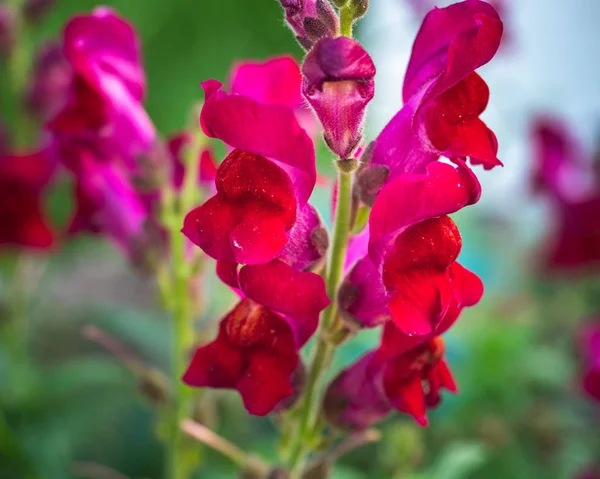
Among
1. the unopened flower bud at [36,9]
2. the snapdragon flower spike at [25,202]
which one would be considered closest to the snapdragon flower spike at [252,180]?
the snapdragon flower spike at [25,202]

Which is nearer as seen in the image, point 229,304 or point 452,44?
point 452,44

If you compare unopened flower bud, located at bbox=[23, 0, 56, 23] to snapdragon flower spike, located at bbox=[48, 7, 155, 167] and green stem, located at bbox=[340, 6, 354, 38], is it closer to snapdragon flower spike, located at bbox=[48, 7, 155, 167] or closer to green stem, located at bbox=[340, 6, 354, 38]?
snapdragon flower spike, located at bbox=[48, 7, 155, 167]

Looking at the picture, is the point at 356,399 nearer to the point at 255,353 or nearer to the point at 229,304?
the point at 255,353

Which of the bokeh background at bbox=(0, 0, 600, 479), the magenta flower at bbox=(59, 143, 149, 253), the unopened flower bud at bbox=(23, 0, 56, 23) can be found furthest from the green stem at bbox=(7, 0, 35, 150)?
the magenta flower at bbox=(59, 143, 149, 253)

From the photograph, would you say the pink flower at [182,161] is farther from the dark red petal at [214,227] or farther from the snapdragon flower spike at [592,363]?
the snapdragon flower spike at [592,363]

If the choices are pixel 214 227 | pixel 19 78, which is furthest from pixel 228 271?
pixel 19 78
